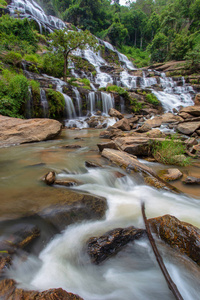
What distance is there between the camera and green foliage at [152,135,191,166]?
14.6ft

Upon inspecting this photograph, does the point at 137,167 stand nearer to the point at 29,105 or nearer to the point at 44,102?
the point at 29,105

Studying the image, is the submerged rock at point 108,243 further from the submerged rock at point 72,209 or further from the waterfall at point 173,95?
the waterfall at point 173,95

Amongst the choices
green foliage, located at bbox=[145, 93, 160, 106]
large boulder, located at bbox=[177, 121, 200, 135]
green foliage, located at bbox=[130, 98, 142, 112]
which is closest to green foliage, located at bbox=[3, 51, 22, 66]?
green foliage, located at bbox=[130, 98, 142, 112]

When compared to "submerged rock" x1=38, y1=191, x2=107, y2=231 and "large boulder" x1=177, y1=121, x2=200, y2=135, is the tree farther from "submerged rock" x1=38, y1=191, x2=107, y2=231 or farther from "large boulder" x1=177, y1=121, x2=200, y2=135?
"submerged rock" x1=38, y1=191, x2=107, y2=231

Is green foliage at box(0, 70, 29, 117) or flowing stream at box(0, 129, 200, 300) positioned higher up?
green foliage at box(0, 70, 29, 117)

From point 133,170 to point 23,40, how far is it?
2560cm

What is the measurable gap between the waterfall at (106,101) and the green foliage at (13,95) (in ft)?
23.1

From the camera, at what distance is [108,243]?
170cm

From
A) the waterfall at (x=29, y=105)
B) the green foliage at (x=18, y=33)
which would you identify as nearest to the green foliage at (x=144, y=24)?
the green foliage at (x=18, y=33)

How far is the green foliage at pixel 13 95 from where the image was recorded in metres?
8.01

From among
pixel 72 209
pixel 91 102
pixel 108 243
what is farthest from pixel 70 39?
pixel 108 243

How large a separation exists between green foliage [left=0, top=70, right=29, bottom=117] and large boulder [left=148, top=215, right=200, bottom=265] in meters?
8.63

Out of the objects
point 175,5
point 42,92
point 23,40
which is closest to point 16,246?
point 42,92


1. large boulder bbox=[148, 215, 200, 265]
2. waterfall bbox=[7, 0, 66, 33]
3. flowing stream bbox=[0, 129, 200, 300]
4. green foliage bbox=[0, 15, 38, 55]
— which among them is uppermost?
waterfall bbox=[7, 0, 66, 33]
